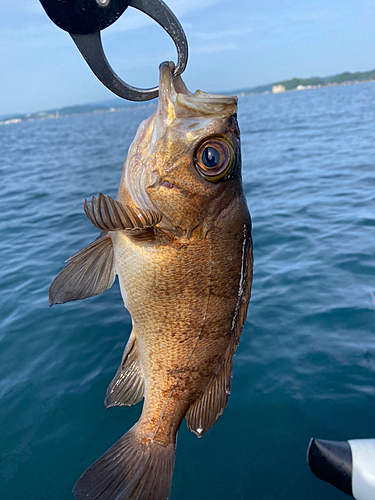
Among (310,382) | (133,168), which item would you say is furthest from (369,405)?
(133,168)

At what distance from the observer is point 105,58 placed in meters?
1.93

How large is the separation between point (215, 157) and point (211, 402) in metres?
1.36

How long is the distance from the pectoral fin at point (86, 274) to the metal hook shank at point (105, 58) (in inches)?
33.2

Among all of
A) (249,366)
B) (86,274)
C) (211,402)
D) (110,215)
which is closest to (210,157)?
(110,215)

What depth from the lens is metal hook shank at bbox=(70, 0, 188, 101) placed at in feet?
6.07

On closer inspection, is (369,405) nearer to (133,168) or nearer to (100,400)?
(100,400)

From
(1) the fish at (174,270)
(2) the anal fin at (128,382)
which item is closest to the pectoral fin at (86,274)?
(1) the fish at (174,270)

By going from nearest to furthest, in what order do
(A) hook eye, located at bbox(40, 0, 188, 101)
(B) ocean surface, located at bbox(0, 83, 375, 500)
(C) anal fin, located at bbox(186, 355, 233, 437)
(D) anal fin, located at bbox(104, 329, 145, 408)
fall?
(A) hook eye, located at bbox(40, 0, 188, 101) → (C) anal fin, located at bbox(186, 355, 233, 437) → (D) anal fin, located at bbox(104, 329, 145, 408) → (B) ocean surface, located at bbox(0, 83, 375, 500)

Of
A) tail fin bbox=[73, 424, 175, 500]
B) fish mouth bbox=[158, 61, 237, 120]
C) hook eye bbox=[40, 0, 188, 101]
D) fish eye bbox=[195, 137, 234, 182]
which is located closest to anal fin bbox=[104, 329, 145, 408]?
tail fin bbox=[73, 424, 175, 500]

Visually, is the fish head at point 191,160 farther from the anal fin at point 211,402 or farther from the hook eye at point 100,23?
the anal fin at point 211,402

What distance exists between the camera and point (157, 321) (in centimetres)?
221

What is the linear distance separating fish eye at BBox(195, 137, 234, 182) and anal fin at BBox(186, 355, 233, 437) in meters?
1.03

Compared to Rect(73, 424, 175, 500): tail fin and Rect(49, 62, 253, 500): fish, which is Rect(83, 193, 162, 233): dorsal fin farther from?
Rect(73, 424, 175, 500): tail fin

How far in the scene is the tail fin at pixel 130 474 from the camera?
1.98 meters
